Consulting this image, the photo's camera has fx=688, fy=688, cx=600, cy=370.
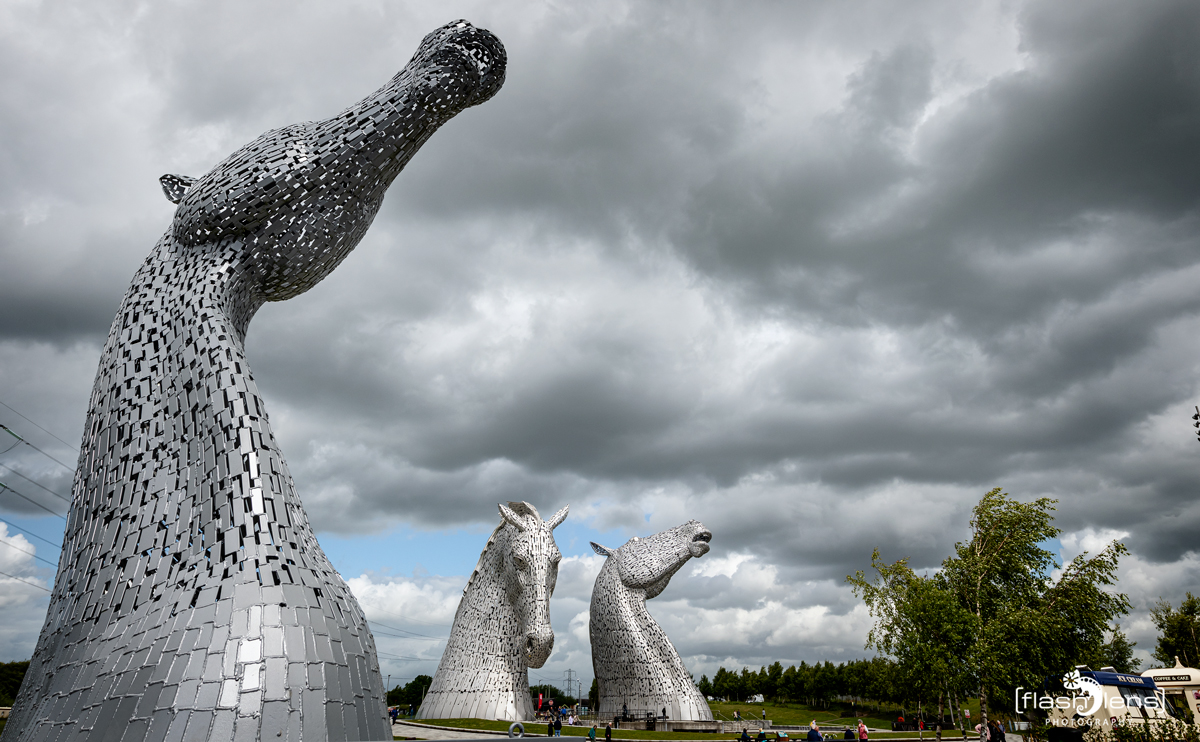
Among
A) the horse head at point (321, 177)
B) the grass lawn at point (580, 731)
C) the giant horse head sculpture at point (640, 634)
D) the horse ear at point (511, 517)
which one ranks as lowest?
the grass lawn at point (580, 731)

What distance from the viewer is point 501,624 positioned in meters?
20.0

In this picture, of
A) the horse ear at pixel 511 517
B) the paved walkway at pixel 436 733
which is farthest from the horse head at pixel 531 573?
the paved walkway at pixel 436 733

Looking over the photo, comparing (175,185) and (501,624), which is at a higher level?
(175,185)

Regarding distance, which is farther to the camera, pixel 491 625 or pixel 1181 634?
pixel 1181 634

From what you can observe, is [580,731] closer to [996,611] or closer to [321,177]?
[996,611]

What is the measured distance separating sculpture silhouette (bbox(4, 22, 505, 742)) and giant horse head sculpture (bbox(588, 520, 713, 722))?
19.3 m

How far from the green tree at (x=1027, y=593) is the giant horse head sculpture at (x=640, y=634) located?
8.55 metres

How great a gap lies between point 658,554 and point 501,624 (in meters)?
6.65

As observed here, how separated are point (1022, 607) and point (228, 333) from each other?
22797 millimetres

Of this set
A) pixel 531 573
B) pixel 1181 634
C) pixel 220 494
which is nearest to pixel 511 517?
pixel 531 573

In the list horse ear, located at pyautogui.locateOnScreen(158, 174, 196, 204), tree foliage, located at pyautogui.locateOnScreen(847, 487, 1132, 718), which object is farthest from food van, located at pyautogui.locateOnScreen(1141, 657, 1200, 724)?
horse ear, located at pyautogui.locateOnScreen(158, 174, 196, 204)

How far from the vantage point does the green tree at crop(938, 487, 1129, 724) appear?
65.0 feet

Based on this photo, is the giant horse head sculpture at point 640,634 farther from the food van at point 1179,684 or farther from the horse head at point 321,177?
the horse head at point 321,177

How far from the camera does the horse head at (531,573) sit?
18.1 metres
